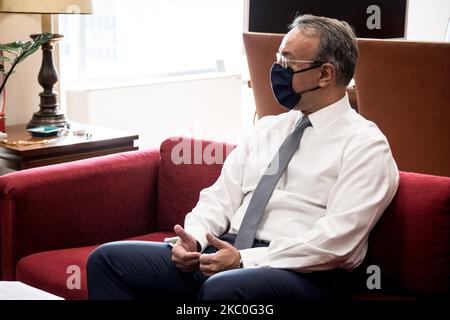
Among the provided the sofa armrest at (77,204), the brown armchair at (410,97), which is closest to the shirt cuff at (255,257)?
the sofa armrest at (77,204)

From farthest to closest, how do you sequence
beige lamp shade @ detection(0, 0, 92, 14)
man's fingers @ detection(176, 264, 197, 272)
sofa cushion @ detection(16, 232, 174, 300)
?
beige lamp shade @ detection(0, 0, 92, 14) < sofa cushion @ detection(16, 232, 174, 300) < man's fingers @ detection(176, 264, 197, 272)

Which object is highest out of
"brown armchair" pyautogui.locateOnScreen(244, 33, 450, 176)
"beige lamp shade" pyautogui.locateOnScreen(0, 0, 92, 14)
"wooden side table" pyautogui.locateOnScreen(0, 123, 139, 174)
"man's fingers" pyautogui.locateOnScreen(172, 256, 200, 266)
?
"beige lamp shade" pyautogui.locateOnScreen(0, 0, 92, 14)

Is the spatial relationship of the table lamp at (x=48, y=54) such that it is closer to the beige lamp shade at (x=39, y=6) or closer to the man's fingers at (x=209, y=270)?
the beige lamp shade at (x=39, y=6)

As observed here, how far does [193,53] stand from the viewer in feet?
16.4

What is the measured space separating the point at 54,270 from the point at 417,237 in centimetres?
103

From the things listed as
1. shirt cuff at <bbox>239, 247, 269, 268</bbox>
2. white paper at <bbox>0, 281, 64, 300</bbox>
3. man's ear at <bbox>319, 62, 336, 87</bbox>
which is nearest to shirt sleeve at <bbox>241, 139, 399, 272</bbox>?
shirt cuff at <bbox>239, 247, 269, 268</bbox>

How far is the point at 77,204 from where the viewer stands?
8.22ft

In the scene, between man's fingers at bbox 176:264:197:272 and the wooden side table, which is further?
the wooden side table

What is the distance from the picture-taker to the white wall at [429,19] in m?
5.47

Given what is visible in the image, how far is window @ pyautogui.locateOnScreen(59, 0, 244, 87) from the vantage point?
14.3ft

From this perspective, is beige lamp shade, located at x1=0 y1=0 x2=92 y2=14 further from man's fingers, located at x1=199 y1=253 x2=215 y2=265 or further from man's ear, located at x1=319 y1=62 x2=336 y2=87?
man's fingers, located at x1=199 y1=253 x2=215 y2=265

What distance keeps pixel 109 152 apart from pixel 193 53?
1.98 metres

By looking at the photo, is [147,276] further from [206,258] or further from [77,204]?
[77,204]
